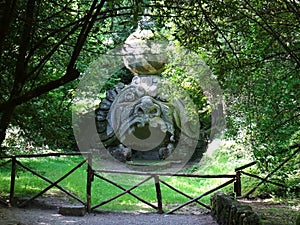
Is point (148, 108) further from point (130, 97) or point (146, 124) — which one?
point (130, 97)

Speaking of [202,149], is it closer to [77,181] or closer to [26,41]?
[77,181]

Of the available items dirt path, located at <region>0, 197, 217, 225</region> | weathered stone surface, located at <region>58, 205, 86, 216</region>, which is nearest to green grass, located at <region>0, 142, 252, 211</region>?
dirt path, located at <region>0, 197, 217, 225</region>

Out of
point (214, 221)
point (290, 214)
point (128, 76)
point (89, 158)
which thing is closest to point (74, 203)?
point (89, 158)

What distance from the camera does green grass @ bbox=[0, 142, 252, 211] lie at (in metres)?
7.85

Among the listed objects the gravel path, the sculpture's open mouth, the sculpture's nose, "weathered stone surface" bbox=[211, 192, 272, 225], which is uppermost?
the sculpture's nose

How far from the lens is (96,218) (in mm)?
6375

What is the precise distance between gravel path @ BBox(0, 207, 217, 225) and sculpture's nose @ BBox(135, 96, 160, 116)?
5033 millimetres

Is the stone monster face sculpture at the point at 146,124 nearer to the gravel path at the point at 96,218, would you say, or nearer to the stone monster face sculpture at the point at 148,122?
the stone monster face sculpture at the point at 148,122

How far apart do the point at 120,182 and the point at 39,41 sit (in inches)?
252

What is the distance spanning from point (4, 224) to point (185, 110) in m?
6.70

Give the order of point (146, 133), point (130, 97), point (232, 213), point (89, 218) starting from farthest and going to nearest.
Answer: point (130, 97) → point (146, 133) → point (89, 218) → point (232, 213)

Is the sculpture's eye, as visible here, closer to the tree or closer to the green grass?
the green grass

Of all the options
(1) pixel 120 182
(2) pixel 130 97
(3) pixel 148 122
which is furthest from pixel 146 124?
(1) pixel 120 182

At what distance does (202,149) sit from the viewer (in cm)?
1212
